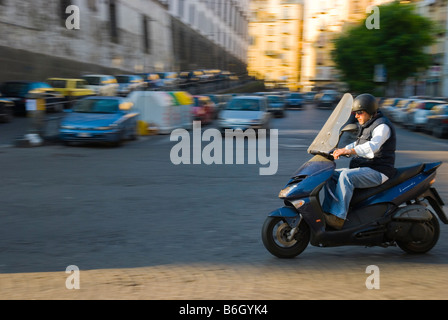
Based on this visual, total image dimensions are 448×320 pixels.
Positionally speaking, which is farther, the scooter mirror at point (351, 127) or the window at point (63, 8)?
the window at point (63, 8)

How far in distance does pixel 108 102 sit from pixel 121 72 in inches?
1451

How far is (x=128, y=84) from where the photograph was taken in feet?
133

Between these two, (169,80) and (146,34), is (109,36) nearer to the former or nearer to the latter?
(169,80)

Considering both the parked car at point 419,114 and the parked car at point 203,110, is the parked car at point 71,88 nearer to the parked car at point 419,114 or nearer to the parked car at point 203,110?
the parked car at point 203,110

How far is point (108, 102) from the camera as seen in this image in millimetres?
19625

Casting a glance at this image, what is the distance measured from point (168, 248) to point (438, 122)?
21.0 metres

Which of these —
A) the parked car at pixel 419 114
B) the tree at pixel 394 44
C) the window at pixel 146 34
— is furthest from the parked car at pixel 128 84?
the window at pixel 146 34

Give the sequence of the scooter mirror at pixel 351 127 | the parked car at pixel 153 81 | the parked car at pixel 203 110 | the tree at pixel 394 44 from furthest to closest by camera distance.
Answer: the tree at pixel 394 44 → the parked car at pixel 153 81 → the parked car at pixel 203 110 → the scooter mirror at pixel 351 127

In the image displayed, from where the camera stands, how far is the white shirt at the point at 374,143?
5977 millimetres

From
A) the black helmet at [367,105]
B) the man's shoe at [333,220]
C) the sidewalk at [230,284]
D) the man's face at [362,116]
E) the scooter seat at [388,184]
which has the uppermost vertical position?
the black helmet at [367,105]

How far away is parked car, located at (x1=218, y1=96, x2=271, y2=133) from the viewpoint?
2306cm

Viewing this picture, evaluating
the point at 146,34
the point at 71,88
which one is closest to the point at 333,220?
the point at 71,88

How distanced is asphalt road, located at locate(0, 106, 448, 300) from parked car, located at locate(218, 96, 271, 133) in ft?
35.0

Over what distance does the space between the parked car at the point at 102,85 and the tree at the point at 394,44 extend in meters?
23.9
